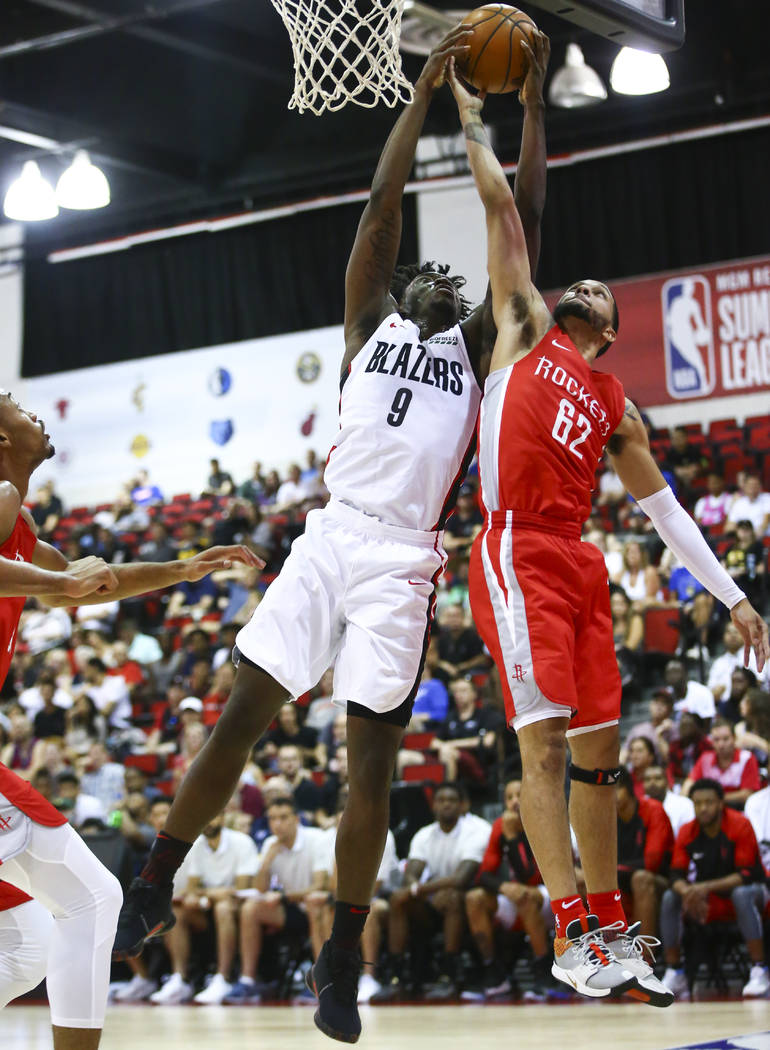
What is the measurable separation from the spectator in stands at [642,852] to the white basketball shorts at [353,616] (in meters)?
4.73

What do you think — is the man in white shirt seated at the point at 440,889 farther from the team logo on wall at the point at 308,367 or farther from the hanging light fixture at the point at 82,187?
the team logo on wall at the point at 308,367

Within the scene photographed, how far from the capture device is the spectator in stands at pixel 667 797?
383 inches

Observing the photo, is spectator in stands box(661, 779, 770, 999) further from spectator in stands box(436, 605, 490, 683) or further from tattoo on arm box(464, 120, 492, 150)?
tattoo on arm box(464, 120, 492, 150)

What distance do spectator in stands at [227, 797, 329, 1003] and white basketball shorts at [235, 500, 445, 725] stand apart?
5729mm

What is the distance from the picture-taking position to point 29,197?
15.6 metres

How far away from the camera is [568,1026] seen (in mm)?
8000

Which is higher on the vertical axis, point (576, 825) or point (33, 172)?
point (33, 172)

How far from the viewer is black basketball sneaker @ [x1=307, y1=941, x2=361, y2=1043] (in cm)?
466

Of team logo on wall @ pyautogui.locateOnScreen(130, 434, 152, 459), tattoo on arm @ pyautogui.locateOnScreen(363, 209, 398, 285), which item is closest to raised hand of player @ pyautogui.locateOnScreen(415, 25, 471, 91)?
tattoo on arm @ pyautogui.locateOnScreen(363, 209, 398, 285)

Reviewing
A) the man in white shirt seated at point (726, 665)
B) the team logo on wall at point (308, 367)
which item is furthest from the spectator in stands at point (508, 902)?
the team logo on wall at point (308, 367)

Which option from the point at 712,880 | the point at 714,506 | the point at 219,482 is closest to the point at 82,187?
the point at 219,482

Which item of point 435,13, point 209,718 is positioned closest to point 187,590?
point 209,718

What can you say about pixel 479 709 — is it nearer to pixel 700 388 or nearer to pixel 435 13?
pixel 435 13

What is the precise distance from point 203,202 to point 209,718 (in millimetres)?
9791
